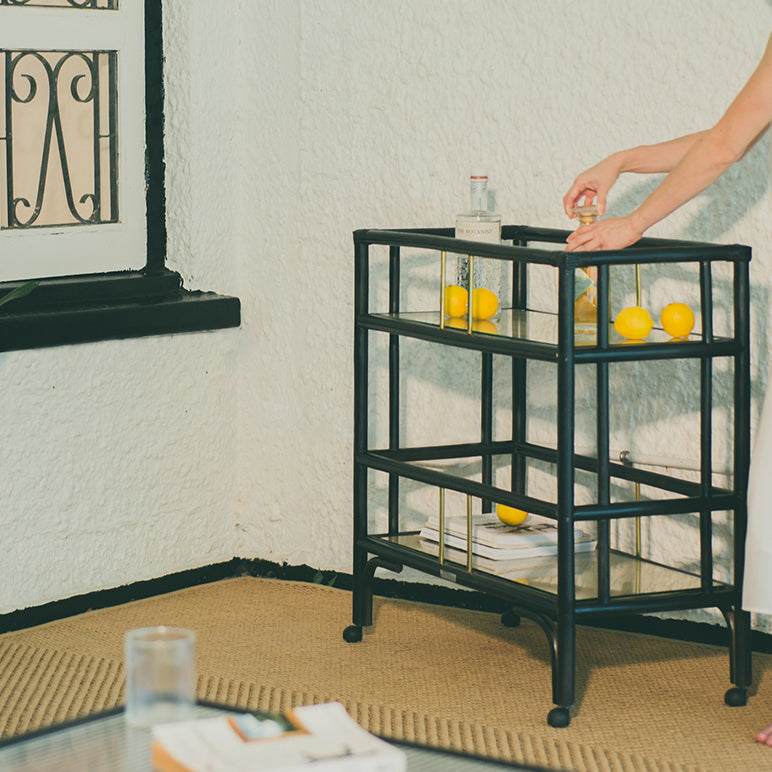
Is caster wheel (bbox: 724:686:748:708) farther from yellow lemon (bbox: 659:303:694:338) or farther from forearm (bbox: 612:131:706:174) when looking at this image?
forearm (bbox: 612:131:706:174)

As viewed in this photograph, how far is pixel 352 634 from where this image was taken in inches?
98.0

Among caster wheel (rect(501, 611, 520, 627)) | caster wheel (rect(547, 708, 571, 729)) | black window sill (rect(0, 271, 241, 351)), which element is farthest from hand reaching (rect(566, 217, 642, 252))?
black window sill (rect(0, 271, 241, 351))

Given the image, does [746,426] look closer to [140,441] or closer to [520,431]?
[520,431]

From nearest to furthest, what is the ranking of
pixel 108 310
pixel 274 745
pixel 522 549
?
pixel 274 745, pixel 522 549, pixel 108 310

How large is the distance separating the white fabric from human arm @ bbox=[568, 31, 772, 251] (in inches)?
12.8

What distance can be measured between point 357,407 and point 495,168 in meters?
0.55

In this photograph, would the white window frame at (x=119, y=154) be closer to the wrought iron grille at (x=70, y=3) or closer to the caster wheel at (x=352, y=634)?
the wrought iron grille at (x=70, y=3)

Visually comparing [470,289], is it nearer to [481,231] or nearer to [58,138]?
[481,231]

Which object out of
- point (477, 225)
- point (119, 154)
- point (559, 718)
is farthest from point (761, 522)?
point (119, 154)

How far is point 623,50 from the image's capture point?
7.88 feet

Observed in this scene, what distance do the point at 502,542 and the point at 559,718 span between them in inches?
12.7

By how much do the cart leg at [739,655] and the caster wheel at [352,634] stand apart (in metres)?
0.68

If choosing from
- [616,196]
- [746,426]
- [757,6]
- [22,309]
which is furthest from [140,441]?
[757,6]

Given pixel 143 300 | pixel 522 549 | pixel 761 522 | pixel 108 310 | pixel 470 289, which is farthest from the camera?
pixel 143 300
